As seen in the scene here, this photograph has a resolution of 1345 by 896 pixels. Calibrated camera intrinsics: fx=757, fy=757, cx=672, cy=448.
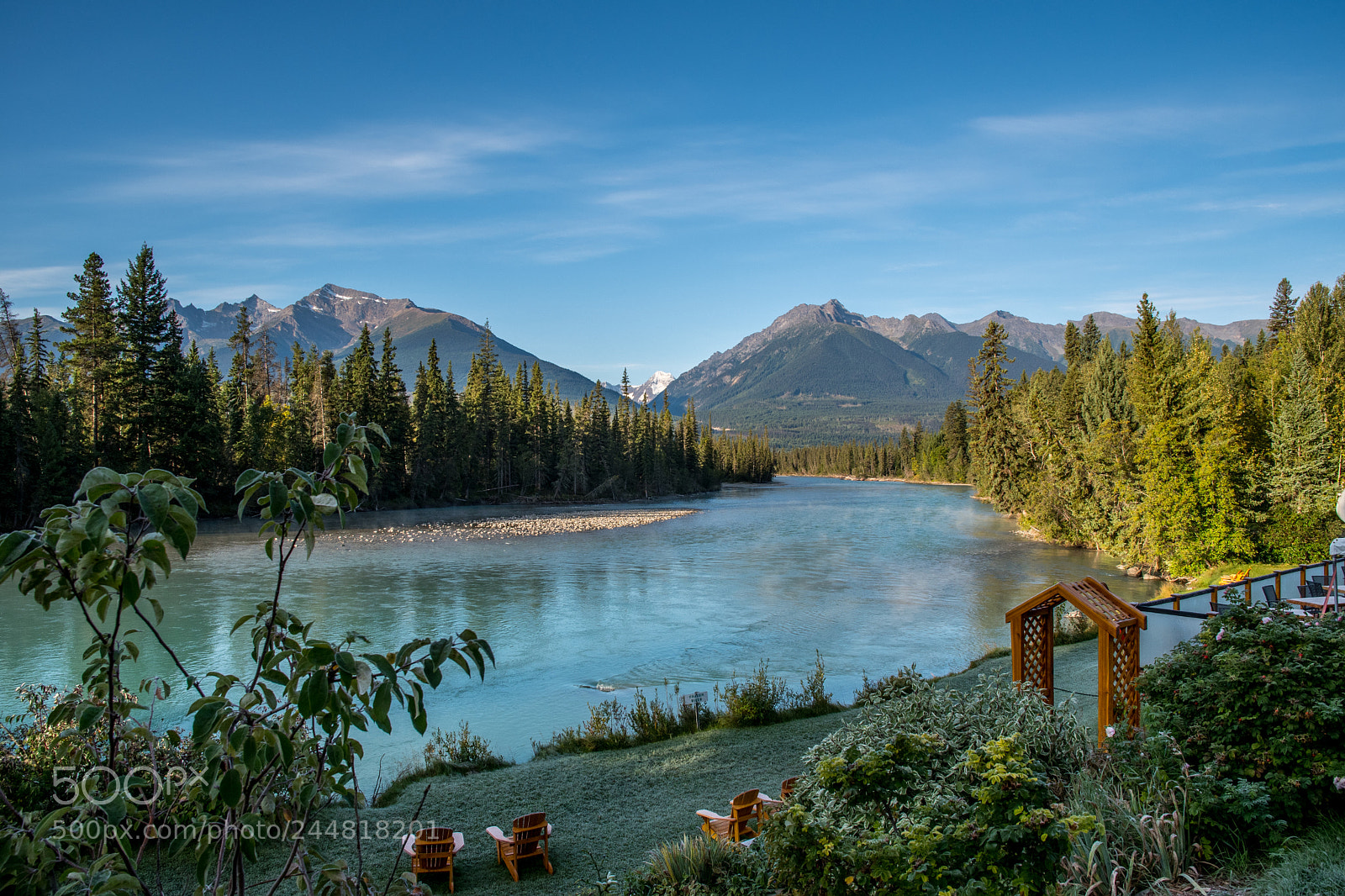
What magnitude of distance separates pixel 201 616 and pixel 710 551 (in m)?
20.1

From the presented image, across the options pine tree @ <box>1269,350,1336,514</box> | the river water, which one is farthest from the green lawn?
pine tree @ <box>1269,350,1336,514</box>

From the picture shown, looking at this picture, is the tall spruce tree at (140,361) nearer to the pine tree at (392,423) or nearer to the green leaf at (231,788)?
the pine tree at (392,423)

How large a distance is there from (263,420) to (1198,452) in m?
52.9

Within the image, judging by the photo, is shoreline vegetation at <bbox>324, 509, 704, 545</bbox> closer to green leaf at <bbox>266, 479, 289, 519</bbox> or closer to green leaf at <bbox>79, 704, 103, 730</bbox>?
green leaf at <bbox>79, 704, 103, 730</bbox>

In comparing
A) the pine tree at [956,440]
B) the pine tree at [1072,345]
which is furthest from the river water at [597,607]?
the pine tree at [956,440]

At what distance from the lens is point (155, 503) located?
151 centimetres

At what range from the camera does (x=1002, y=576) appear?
Result: 26.2m

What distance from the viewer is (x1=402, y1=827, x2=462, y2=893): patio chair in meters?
6.37

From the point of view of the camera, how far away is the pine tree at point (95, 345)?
41.3m

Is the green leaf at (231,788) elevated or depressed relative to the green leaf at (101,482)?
depressed

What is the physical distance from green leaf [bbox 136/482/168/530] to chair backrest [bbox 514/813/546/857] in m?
6.02

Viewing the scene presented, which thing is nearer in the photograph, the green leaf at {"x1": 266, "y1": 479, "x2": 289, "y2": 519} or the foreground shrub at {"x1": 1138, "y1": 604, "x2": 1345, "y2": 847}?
the green leaf at {"x1": 266, "y1": 479, "x2": 289, "y2": 519}

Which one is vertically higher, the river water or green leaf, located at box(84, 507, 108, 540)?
green leaf, located at box(84, 507, 108, 540)

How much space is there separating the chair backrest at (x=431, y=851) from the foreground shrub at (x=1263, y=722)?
5.61m
